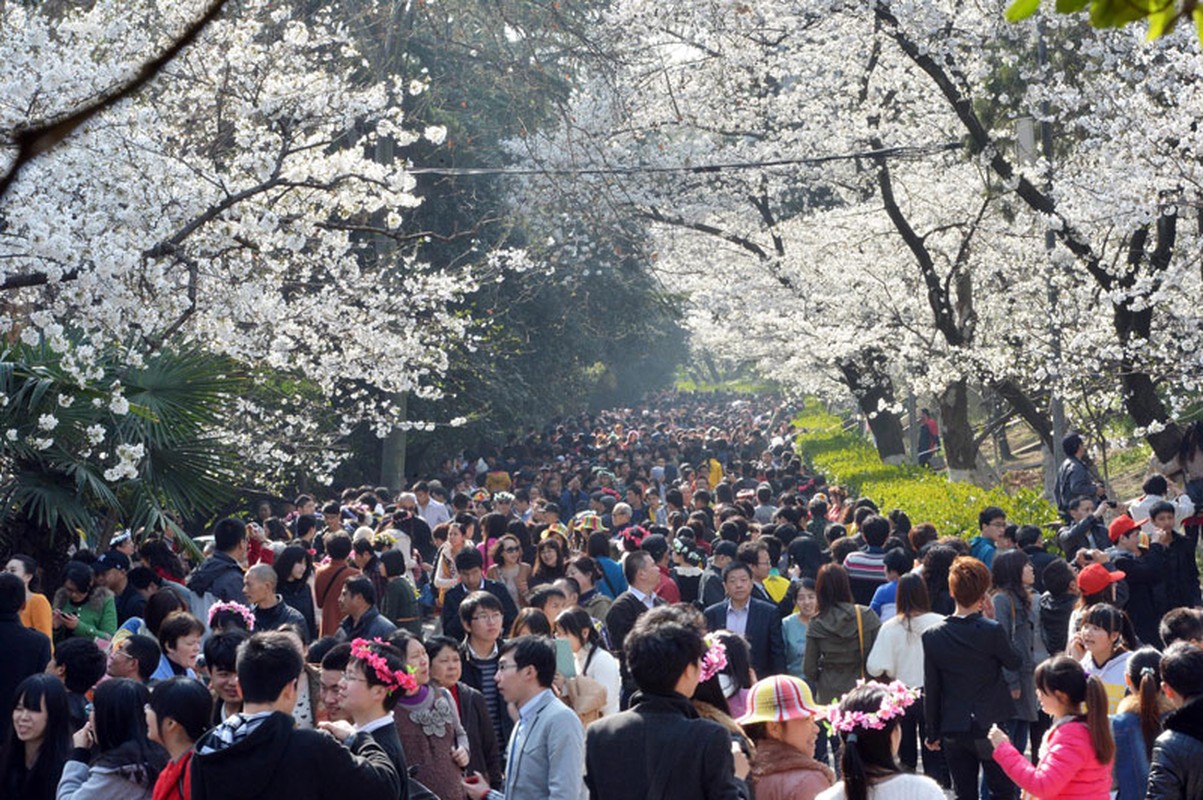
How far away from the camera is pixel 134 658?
6590mm

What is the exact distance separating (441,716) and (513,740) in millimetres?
589

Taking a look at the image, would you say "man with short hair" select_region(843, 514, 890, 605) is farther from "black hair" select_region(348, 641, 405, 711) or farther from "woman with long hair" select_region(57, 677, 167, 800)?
"woman with long hair" select_region(57, 677, 167, 800)

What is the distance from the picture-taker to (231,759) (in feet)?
14.7

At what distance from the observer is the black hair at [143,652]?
259 inches

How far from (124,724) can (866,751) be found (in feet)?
8.80

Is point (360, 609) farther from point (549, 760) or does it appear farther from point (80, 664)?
point (549, 760)

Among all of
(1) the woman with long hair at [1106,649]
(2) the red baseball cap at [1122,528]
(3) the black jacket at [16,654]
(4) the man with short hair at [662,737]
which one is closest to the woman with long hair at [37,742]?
(3) the black jacket at [16,654]

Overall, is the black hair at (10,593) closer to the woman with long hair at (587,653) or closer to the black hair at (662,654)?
the woman with long hair at (587,653)

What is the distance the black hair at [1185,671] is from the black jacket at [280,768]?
2999mm

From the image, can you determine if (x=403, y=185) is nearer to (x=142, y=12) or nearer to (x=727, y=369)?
(x=142, y=12)

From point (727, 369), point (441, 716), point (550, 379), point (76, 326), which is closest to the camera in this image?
point (441, 716)

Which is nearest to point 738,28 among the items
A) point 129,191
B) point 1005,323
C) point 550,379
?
point 1005,323

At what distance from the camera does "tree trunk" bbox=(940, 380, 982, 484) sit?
72.7ft

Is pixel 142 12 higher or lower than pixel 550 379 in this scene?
Answer: higher
